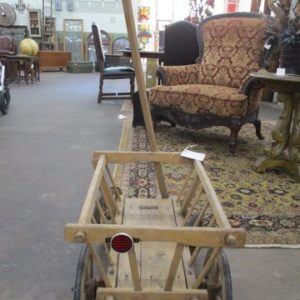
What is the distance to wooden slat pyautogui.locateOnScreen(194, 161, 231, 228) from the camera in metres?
0.94

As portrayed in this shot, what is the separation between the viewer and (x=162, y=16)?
1041 centimetres

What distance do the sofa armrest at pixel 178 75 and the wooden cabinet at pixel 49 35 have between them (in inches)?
308

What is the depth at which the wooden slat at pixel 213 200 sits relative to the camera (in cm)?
94

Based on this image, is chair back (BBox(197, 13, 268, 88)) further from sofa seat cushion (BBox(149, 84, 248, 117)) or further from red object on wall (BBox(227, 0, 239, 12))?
red object on wall (BBox(227, 0, 239, 12))

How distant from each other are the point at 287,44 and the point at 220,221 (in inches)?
65.2

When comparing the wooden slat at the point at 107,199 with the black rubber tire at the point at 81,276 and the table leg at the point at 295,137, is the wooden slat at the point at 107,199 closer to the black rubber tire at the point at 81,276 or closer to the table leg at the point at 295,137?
the black rubber tire at the point at 81,276

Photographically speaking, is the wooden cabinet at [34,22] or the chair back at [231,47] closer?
the chair back at [231,47]

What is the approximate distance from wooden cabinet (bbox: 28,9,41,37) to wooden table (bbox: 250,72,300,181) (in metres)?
9.19

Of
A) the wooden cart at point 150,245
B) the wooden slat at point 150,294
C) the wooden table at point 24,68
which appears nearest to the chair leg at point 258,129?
the wooden cart at point 150,245

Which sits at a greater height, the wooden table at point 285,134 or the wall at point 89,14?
the wall at point 89,14

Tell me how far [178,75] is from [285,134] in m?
1.28

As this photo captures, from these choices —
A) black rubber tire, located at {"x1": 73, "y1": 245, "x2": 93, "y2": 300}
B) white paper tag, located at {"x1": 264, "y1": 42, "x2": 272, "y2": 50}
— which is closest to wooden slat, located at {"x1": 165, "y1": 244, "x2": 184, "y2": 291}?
black rubber tire, located at {"x1": 73, "y1": 245, "x2": 93, "y2": 300}

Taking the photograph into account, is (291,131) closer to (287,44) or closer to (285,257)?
(287,44)

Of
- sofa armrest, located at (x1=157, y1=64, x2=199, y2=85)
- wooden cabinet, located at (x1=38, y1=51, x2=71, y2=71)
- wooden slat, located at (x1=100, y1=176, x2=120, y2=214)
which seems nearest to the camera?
wooden slat, located at (x1=100, y1=176, x2=120, y2=214)
